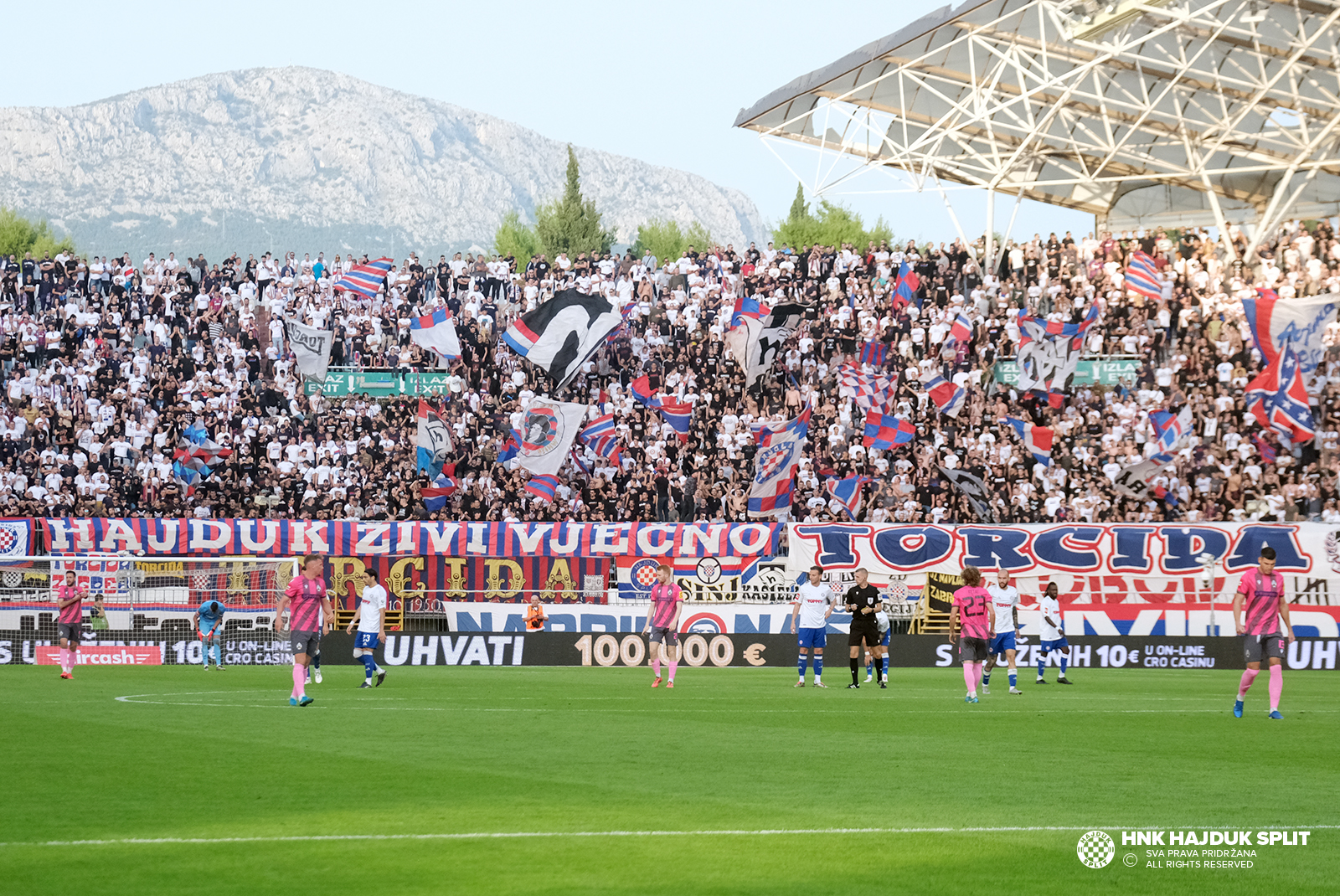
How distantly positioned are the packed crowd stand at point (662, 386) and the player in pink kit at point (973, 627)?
15153mm

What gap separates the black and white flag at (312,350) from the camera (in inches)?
1716

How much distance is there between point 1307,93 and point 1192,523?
64.7 ft

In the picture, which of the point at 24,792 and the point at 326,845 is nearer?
the point at 326,845

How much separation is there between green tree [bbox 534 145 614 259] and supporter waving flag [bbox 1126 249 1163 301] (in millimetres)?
54074

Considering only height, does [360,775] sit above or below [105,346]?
below

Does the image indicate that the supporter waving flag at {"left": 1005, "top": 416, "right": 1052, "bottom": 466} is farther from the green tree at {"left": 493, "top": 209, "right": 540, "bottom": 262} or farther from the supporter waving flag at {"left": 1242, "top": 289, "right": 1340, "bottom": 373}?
the green tree at {"left": 493, "top": 209, "right": 540, "bottom": 262}

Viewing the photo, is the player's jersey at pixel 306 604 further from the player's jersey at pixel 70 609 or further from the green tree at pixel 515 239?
the green tree at pixel 515 239

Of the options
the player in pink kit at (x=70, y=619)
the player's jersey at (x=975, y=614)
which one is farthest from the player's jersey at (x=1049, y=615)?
the player in pink kit at (x=70, y=619)

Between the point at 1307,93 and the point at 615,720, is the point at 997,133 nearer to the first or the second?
the point at 1307,93

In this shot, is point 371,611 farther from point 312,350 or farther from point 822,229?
point 822,229

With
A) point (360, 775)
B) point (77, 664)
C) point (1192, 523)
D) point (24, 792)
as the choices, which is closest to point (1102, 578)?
point (1192, 523)

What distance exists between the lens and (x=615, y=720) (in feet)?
61.1

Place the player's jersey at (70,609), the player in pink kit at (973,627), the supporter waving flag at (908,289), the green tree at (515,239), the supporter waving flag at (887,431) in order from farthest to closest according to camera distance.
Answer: the green tree at (515,239) → the supporter waving flag at (908,289) → the supporter waving flag at (887,431) → the player's jersey at (70,609) → the player in pink kit at (973,627)

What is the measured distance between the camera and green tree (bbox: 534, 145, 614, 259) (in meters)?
94.4
